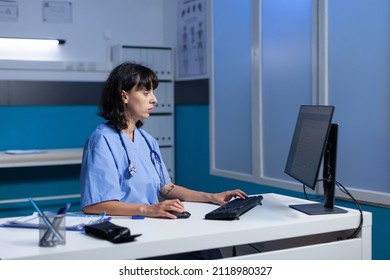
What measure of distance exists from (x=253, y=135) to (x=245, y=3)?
0.91m

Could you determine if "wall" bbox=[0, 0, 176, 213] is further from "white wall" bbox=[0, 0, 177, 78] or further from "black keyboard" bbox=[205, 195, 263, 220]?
"black keyboard" bbox=[205, 195, 263, 220]

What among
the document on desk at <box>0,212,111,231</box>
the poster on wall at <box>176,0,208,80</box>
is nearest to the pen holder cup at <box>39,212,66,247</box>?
the document on desk at <box>0,212,111,231</box>

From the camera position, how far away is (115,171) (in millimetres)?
1972

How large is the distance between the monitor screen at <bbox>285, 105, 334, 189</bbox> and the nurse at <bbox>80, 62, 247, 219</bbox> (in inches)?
10.4

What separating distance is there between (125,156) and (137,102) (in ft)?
0.73

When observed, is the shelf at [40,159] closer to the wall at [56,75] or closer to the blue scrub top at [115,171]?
the wall at [56,75]

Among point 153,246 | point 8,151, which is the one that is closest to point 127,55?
point 8,151

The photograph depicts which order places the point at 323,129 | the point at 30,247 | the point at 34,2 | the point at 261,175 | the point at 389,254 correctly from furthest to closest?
the point at 34,2 → the point at 261,175 → the point at 389,254 → the point at 323,129 → the point at 30,247

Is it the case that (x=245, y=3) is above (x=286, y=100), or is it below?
above

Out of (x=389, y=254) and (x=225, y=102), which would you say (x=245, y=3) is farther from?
(x=389, y=254)

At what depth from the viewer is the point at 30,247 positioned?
4.83 feet

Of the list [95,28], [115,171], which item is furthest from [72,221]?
[95,28]

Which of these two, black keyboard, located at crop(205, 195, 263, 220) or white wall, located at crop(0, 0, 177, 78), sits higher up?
white wall, located at crop(0, 0, 177, 78)

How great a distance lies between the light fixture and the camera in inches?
170
